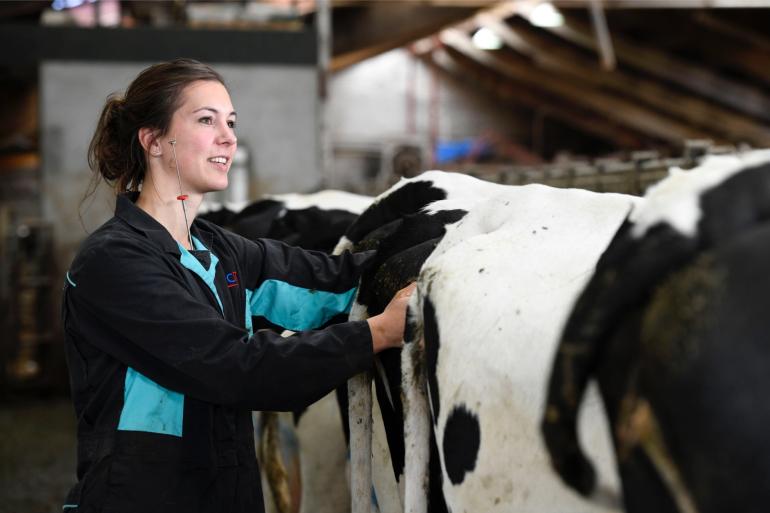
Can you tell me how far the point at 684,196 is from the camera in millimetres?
1111

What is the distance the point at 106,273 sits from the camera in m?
1.89

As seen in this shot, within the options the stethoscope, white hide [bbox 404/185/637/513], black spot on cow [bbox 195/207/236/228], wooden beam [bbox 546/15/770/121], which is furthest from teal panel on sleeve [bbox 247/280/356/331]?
wooden beam [bbox 546/15/770/121]

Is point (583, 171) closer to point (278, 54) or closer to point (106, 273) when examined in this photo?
point (106, 273)

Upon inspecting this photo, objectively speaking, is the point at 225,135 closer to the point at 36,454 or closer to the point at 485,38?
the point at 36,454

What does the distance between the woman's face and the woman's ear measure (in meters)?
0.02

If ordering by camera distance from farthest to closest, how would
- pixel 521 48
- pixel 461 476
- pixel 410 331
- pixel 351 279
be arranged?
pixel 521 48 < pixel 351 279 < pixel 410 331 < pixel 461 476

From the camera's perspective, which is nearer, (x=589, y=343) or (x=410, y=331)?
(x=589, y=343)

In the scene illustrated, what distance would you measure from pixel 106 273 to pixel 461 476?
84 cm

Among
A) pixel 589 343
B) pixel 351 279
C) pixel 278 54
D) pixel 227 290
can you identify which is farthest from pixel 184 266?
pixel 278 54

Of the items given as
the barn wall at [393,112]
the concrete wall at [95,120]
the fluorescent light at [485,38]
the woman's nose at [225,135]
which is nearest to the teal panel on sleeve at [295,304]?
the woman's nose at [225,135]

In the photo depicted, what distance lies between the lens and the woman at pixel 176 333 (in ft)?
5.97

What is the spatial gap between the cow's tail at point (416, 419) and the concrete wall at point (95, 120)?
→ 312 inches

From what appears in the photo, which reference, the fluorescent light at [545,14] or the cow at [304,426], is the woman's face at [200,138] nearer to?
the cow at [304,426]

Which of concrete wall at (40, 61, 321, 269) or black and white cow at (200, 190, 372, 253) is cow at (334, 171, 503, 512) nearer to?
black and white cow at (200, 190, 372, 253)
